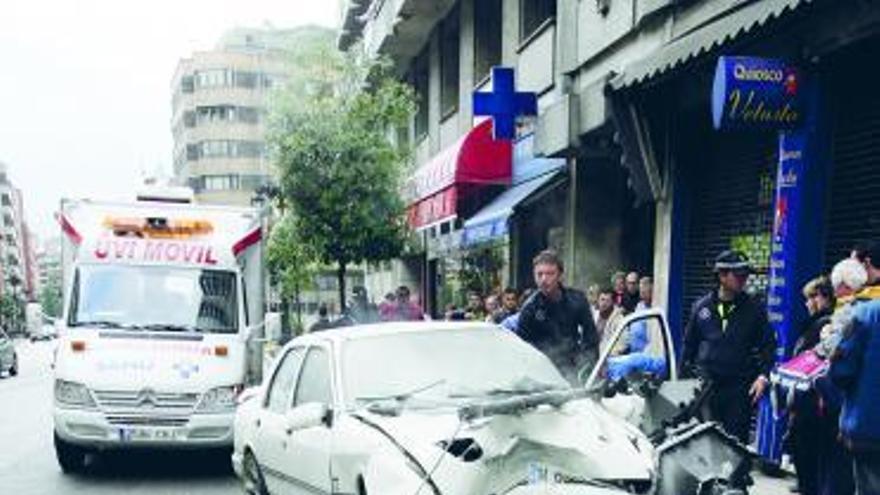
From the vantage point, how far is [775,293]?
8469 mm

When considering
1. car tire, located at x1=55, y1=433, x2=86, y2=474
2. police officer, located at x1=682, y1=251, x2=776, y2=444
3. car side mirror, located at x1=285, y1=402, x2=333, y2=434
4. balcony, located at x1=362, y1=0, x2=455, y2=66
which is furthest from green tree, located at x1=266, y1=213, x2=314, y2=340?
car side mirror, located at x1=285, y1=402, x2=333, y2=434

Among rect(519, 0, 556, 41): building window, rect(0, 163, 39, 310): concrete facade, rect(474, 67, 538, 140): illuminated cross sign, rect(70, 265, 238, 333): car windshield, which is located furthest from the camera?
rect(0, 163, 39, 310): concrete facade


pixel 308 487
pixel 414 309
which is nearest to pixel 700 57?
pixel 308 487

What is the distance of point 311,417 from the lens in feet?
17.8

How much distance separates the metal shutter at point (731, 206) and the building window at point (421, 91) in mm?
17298

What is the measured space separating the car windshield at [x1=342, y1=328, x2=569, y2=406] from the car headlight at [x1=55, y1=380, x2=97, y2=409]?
3.85 m

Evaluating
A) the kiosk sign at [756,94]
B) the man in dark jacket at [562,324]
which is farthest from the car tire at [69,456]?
the kiosk sign at [756,94]

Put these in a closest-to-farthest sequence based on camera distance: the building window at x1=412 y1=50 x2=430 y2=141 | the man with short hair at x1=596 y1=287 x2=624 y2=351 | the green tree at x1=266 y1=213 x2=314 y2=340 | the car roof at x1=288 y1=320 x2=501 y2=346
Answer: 1. the car roof at x1=288 y1=320 x2=501 y2=346
2. the man with short hair at x1=596 y1=287 x2=624 y2=351
3. the green tree at x1=266 y1=213 x2=314 y2=340
4. the building window at x1=412 y1=50 x2=430 y2=141

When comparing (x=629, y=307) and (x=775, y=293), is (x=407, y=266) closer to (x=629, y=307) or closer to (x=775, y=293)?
(x=629, y=307)

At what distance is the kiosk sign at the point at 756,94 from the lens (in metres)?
7.83

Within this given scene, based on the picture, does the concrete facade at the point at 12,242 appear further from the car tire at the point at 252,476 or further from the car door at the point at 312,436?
the car door at the point at 312,436

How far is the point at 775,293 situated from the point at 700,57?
6.94 feet

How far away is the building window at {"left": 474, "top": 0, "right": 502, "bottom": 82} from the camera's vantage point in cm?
2055

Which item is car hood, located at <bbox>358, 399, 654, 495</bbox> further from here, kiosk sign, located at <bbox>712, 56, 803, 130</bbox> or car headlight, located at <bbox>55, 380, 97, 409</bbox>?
car headlight, located at <bbox>55, 380, 97, 409</bbox>
